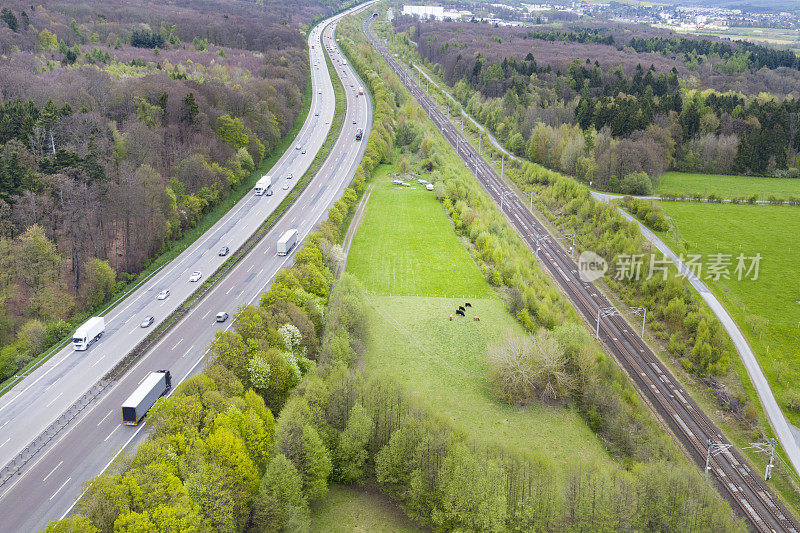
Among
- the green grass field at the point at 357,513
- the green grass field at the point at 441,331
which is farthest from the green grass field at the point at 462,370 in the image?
the green grass field at the point at 357,513

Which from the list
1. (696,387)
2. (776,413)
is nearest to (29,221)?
(696,387)

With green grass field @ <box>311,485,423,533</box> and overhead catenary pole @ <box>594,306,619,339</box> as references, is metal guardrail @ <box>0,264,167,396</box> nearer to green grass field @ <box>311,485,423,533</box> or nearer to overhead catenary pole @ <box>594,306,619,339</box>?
green grass field @ <box>311,485,423,533</box>

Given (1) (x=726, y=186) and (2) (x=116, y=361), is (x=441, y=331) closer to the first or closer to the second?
(2) (x=116, y=361)

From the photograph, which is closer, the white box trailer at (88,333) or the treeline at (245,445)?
the treeline at (245,445)

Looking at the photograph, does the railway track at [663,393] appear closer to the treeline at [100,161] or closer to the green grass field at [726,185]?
the green grass field at [726,185]

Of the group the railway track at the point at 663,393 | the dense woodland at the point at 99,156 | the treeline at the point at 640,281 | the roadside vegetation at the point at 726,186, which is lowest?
the railway track at the point at 663,393

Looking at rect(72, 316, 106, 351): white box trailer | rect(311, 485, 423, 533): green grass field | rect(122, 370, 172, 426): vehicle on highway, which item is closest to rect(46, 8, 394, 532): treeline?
rect(311, 485, 423, 533): green grass field
